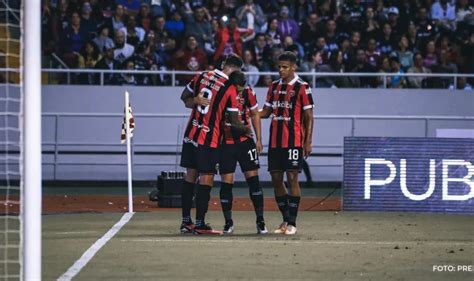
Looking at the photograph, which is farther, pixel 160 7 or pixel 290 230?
pixel 160 7

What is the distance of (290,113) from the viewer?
13820 millimetres

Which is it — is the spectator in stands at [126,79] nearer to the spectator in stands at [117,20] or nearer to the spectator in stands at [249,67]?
the spectator in stands at [117,20]

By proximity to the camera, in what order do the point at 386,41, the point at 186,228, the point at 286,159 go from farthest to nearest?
the point at 386,41, the point at 286,159, the point at 186,228

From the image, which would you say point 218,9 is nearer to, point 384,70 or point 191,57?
point 191,57

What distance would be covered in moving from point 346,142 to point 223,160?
152 inches

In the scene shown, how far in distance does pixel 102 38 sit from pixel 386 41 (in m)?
6.26

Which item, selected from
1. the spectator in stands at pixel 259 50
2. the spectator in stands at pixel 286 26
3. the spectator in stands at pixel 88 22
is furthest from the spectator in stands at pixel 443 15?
the spectator in stands at pixel 88 22

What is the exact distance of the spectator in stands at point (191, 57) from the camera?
24.2 m

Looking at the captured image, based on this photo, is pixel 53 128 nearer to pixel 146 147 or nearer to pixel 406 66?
pixel 146 147

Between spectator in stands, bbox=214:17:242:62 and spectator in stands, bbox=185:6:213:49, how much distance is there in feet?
0.96

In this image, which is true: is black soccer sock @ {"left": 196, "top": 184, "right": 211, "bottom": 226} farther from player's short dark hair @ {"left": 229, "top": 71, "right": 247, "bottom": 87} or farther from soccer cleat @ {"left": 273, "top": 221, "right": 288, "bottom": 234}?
player's short dark hair @ {"left": 229, "top": 71, "right": 247, "bottom": 87}

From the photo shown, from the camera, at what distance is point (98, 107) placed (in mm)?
24281

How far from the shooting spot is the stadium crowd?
79.8 ft

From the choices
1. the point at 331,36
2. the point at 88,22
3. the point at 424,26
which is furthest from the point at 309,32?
the point at 88,22
